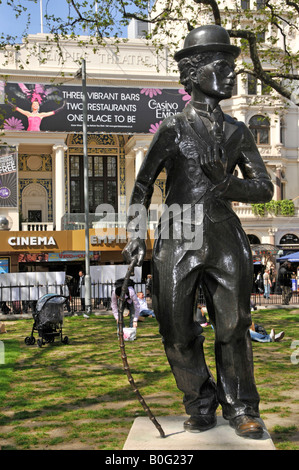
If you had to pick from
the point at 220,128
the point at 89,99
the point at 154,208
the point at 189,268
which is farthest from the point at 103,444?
the point at 154,208

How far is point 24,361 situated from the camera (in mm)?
10461

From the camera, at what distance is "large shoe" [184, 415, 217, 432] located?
11.6 feet

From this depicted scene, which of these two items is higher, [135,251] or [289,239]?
[135,251]

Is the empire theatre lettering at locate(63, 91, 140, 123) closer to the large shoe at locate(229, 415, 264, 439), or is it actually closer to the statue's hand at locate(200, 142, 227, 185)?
the statue's hand at locate(200, 142, 227, 185)

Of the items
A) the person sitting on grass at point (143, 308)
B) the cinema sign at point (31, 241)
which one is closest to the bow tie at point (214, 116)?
the person sitting on grass at point (143, 308)

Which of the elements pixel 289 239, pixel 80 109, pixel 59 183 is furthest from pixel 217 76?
pixel 289 239

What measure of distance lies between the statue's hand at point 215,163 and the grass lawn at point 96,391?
9.15 ft

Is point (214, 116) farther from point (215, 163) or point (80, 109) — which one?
point (80, 109)

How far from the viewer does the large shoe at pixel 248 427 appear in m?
3.33

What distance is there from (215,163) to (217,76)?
595 mm

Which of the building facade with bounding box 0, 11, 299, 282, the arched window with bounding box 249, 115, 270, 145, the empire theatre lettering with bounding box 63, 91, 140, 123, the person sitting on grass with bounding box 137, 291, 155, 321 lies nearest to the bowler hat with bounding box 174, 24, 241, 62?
the person sitting on grass with bounding box 137, 291, 155, 321

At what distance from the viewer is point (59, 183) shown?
3291cm

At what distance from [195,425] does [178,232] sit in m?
1.14

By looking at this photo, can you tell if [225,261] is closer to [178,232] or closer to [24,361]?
[178,232]
